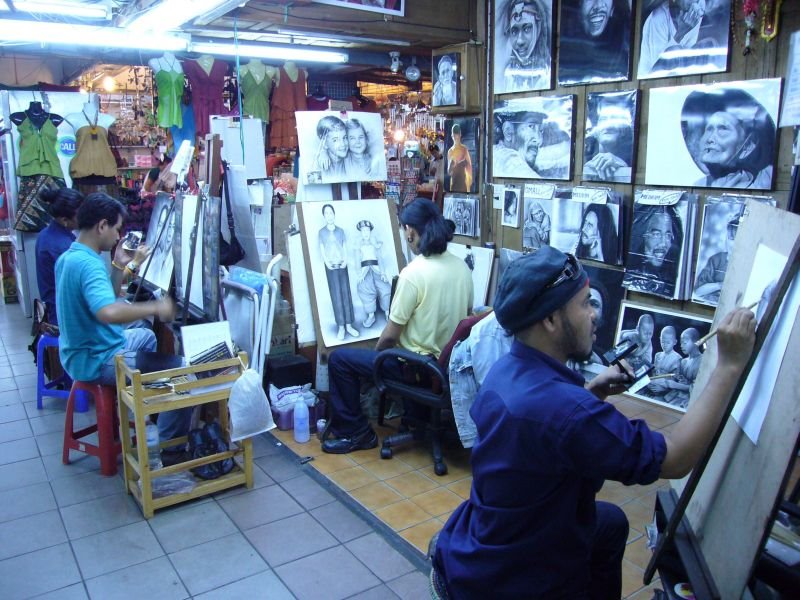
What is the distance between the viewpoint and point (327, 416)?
13.0 feet

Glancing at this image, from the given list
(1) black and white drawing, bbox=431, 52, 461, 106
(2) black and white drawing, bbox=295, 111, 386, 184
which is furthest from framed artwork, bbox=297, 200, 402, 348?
(1) black and white drawing, bbox=431, 52, 461, 106

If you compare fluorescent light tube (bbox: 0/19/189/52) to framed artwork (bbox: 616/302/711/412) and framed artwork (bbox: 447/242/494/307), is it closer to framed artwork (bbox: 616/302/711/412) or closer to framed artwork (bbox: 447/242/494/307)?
framed artwork (bbox: 447/242/494/307)

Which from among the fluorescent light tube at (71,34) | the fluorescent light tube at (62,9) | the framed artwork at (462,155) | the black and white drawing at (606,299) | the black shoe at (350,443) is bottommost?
the black shoe at (350,443)

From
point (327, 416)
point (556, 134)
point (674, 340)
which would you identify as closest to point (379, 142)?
point (556, 134)

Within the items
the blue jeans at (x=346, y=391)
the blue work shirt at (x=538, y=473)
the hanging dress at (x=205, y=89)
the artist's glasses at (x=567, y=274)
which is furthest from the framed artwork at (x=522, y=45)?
the blue work shirt at (x=538, y=473)

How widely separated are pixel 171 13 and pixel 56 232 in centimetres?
158

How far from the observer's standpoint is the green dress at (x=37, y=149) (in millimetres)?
6465

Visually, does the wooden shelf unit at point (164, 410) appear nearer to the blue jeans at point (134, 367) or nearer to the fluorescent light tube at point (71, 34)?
the blue jeans at point (134, 367)

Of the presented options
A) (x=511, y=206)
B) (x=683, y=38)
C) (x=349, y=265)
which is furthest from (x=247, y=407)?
(x=683, y=38)

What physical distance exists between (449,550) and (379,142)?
3.52 meters

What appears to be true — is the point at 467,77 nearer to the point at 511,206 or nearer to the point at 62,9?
the point at 511,206

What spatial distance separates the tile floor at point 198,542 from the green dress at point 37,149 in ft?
13.1

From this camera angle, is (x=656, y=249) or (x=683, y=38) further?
(x=656, y=249)

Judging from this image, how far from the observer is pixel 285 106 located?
6891 millimetres
